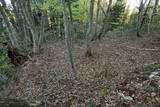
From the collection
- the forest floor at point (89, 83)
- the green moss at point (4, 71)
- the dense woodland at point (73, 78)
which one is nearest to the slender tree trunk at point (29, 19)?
the dense woodland at point (73, 78)

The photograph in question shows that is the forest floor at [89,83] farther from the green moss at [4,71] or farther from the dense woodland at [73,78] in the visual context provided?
the green moss at [4,71]

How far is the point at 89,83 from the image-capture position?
4.79 m

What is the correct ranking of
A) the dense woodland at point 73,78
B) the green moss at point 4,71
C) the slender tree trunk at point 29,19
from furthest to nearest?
1. the slender tree trunk at point 29,19
2. the green moss at point 4,71
3. the dense woodland at point 73,78

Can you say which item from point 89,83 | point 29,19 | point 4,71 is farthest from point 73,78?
point 29,19

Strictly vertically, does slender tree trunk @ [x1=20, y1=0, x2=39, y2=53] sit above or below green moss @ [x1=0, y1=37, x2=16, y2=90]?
above

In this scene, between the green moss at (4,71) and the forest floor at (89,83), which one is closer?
the forest floor at (89,83)

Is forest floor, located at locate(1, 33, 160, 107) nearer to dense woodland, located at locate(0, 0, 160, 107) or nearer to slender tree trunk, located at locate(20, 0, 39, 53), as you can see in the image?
dense woodland, located at locate(0, 0, 160, 107)

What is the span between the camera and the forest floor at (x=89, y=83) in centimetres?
328

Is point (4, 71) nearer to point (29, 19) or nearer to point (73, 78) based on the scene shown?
point (29, 19)

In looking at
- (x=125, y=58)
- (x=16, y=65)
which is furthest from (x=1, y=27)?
(x=125, y=58)

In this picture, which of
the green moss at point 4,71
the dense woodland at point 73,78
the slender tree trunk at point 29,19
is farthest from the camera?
the slender tree trunk at point 29,19

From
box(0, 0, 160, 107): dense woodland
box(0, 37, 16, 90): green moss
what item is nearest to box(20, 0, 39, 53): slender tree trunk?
box(0, 0, 160, 107): dense woodland

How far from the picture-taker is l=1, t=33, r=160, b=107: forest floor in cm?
Result: 328

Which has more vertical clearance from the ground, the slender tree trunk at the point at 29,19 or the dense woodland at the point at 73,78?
→ the slender tree trunk at the point at 29,19
